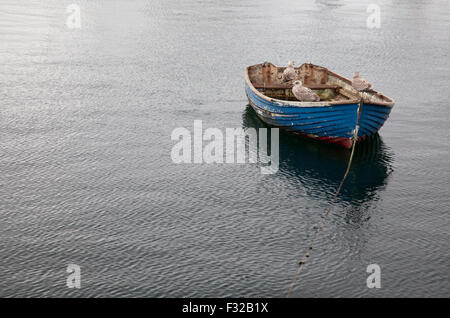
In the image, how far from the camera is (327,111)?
36656mm

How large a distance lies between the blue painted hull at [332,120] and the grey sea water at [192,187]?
98 cm

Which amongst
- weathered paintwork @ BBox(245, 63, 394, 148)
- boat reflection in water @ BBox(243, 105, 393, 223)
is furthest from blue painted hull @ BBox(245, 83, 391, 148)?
boat reflection in water @ BBox(243, 105, 393, 223)

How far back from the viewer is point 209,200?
30.7 m

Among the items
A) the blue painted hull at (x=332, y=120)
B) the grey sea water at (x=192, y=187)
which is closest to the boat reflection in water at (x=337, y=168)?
the grey sea water at (x=192, y=187)

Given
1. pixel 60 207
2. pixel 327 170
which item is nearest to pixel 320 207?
pixel 327 170

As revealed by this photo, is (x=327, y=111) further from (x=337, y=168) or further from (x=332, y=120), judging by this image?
(x=337, y=168)

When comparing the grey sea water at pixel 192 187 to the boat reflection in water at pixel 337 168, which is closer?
the grey sea water at pixel 192 187

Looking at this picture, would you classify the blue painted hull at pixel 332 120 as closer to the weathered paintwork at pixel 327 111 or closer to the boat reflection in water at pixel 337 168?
the weathered paintwork at pixel 327 111

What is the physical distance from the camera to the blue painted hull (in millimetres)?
36353

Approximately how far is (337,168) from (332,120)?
3.44 metres

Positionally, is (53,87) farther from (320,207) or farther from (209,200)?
(320,207)

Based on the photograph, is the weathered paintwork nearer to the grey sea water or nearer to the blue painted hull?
the blue painted hull

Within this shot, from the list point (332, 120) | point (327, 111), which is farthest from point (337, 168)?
point (327, 111)

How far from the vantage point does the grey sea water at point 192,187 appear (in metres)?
24.0
